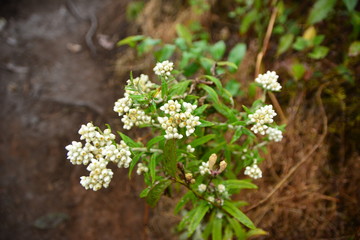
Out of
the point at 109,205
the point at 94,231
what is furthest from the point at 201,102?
the point at 94,231

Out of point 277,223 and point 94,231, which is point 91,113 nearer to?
point 94,231

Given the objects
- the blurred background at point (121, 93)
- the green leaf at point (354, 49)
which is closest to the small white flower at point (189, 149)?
the blurred background at point (121, 93)

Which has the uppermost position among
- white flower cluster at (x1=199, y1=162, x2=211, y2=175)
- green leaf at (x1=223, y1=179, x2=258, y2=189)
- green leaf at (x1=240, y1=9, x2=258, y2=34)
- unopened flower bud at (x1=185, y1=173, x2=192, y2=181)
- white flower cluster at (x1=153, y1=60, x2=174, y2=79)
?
green leaf at (x1=240, y1=9, x2=258, y2=34)

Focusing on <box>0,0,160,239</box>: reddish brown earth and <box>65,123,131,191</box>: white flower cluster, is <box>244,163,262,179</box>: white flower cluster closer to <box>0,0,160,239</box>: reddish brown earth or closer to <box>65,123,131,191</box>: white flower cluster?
<box>65,123,131,191</box>: white flower cluster

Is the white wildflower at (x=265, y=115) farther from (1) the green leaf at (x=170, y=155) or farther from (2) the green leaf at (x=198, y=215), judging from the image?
(2) the green leaf at (x=198, y=215)

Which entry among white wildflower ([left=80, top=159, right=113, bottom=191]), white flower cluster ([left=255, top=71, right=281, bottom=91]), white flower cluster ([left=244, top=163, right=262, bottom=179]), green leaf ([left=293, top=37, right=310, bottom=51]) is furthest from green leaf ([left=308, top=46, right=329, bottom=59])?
white wildflower ([left=80, top=159, right=113, bottom=191])

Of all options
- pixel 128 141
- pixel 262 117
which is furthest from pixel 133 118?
pixel 262 117
